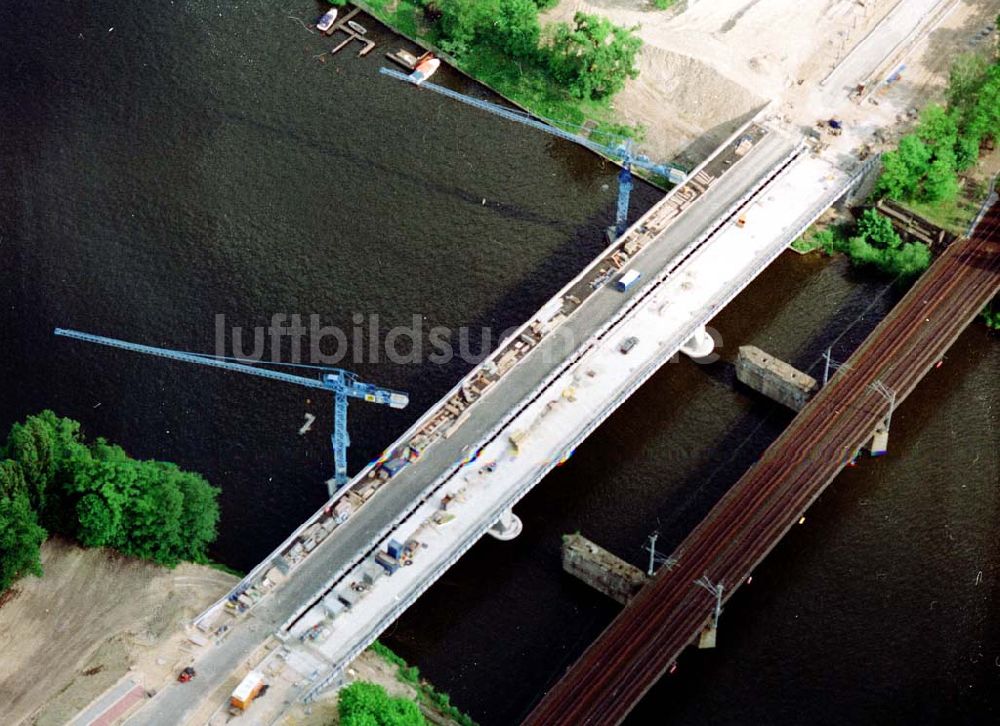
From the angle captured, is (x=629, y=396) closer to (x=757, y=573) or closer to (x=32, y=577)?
(x=757, y=573)

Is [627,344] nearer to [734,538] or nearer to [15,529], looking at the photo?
[734,538]

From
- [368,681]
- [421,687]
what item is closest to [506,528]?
[421,687]

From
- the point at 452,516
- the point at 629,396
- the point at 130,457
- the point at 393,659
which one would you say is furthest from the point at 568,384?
the point at 130,457

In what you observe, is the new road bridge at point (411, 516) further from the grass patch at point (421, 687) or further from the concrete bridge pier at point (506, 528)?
the grass patch at point (421, 687)

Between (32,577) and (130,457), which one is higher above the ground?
(130,457)

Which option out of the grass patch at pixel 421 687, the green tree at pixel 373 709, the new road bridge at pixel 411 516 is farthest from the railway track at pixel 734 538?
the new road bridge at pixel 411 516

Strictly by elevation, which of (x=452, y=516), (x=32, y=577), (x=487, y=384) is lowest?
(x=32, y=577)

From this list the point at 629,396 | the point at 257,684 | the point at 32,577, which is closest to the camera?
the point at 257,684
